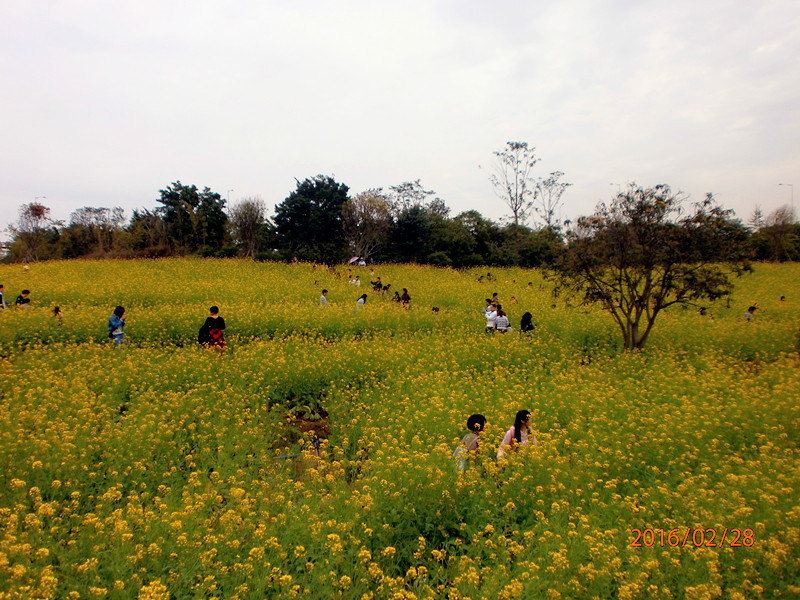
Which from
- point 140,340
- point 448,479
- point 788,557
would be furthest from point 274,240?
point 788,557

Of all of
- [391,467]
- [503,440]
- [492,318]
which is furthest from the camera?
[492,318]

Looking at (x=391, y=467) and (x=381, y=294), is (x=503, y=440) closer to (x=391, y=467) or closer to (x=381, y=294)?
(x=391, y=467)

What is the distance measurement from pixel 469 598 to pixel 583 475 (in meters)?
3.01

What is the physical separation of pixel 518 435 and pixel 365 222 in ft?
112

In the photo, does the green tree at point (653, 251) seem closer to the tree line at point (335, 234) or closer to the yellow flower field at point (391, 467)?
the yellow flower field at point (391, 467)

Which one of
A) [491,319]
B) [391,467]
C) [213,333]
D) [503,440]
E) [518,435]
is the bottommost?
[391,467]

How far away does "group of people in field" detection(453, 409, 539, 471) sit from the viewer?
6.36 metres

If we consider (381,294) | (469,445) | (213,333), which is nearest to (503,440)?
(469,445)

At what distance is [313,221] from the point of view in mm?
39219

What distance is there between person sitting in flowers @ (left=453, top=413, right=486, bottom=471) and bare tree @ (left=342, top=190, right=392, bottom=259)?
3342cm

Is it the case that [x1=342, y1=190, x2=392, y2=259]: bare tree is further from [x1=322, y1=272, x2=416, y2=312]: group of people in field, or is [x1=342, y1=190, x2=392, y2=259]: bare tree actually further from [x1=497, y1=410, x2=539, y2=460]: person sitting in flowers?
[x1=497, y1=410, x2=539, y2=460]: person sitting in flowers

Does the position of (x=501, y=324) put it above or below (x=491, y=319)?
below

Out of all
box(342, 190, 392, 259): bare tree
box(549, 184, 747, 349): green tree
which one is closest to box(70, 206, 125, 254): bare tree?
box(342, 190, 392, 259): bare tree
